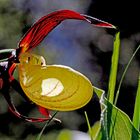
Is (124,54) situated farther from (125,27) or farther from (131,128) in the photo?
(131,128)

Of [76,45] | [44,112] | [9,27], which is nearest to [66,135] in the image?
[44,112]

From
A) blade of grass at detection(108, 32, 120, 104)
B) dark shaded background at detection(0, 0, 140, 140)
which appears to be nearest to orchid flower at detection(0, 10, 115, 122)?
blade of grass at detection(108, 32, 120, 104)

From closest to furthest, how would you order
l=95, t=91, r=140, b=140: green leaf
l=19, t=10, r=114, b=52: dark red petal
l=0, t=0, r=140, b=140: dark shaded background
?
l=95, t=91, r=140, b=140: green leaf < l=19, t=10, r=114, b=52: dark red petal < l=0, t=0, r=140, b=140: dark shaded background

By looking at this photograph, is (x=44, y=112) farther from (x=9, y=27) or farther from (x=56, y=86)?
(x=9, y=27)

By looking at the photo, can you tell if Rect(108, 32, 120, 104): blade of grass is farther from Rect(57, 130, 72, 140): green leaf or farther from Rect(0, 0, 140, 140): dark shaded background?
Rect(0, 0, 140, 140): dark shaded background

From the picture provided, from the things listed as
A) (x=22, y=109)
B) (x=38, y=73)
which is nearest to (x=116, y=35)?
(x=38, y=73)
